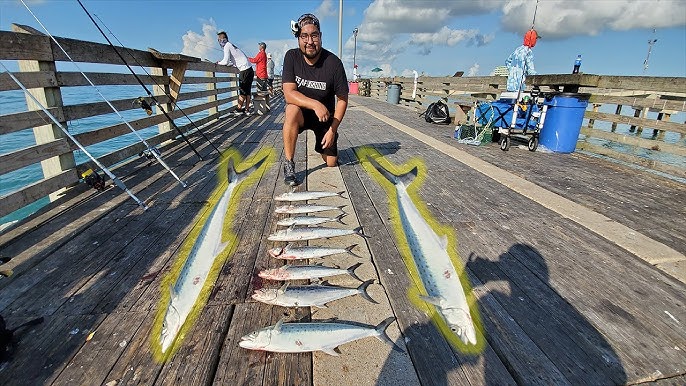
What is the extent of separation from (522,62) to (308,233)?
7423mm

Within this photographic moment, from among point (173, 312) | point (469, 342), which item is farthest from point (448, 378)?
point (173, 312)

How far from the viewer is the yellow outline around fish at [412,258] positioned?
1.85m

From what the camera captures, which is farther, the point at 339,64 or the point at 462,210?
the point at 339,64

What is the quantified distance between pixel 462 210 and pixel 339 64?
279 centimetres

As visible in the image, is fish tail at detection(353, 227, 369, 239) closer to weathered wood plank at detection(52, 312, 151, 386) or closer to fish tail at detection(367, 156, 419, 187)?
fish tail at detection(367, 156, 419, 187)

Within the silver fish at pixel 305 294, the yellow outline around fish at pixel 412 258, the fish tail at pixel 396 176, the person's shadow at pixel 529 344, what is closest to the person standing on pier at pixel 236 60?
the fish tail at pixel 396 176

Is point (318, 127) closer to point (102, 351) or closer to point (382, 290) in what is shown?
point (382, 290)

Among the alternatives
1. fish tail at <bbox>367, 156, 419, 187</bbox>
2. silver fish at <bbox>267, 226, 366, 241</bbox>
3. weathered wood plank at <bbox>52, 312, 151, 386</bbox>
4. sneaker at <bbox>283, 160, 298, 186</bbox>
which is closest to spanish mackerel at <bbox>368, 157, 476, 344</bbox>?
silver fish at <bbox>267, 226, 366, 241</bbox>

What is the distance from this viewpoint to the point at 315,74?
4664 mm

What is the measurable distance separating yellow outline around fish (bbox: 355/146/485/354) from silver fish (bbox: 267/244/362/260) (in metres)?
0.52

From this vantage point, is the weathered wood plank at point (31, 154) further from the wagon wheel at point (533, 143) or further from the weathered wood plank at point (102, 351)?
the wagon wheel at point (533, 143)

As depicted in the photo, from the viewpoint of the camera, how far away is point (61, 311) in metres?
1.99

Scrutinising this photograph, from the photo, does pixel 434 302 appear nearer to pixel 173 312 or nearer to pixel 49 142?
pixel 173 312

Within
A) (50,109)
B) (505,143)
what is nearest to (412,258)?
(50,109)
